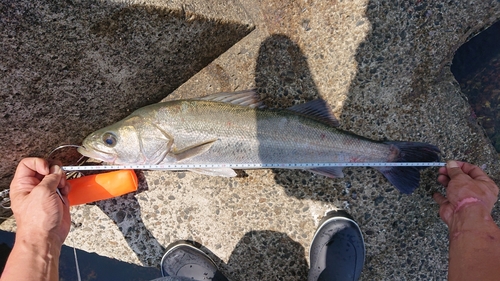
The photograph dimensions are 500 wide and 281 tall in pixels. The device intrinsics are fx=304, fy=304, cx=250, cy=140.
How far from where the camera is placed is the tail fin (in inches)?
119

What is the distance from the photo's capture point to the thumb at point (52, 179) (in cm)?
253

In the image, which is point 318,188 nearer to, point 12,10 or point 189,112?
point 189,112

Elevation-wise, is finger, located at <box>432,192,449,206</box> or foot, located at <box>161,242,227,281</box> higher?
finger, located at <box>432,192,449,206</box>

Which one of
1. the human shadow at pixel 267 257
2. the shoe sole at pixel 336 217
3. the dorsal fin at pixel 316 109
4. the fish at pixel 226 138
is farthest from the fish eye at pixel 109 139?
the shoe sole at pixel 336 217

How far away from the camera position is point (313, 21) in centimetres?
329

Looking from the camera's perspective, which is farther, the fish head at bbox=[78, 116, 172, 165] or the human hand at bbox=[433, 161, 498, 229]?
the fish head at bbox=[78, 116, 172, 165]

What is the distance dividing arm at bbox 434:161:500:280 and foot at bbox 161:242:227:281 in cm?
232

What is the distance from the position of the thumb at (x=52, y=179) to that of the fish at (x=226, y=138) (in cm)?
28

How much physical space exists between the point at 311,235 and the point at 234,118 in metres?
1.66

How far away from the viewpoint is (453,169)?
117 inches

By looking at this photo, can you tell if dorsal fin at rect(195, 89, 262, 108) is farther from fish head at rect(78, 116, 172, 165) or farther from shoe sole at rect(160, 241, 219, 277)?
shoe sole at rect(160, 241, 219, 277)

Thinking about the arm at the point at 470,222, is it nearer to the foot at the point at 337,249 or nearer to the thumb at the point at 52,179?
the foot at the point at 337,249

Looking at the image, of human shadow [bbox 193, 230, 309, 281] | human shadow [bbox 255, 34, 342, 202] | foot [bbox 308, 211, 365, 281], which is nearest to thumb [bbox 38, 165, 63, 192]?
human shadow [bbox 193, 230, 309, 281]

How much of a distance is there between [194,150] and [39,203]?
130cm
